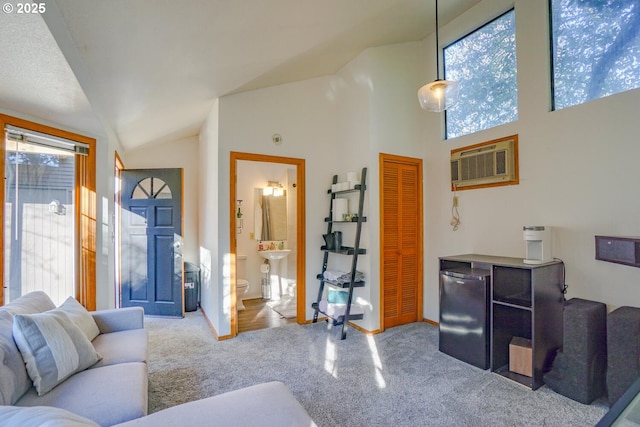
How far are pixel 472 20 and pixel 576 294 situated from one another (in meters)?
3.05

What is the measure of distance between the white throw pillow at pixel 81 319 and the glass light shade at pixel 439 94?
3.03 metres

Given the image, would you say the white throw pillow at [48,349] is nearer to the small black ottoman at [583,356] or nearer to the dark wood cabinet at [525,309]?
the dark wood cabinet at [525,309]

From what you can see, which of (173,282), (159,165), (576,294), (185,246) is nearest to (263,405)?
(576,294)

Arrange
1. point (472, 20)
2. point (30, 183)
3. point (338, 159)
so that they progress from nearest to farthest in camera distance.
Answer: point (30, 183), point (472, 20), point (338, 159)

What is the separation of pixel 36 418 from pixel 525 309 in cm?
307

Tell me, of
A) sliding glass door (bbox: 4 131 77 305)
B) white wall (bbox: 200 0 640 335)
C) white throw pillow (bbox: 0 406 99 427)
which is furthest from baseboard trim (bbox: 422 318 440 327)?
sliding glass door (bbox: 4 131 77 305)

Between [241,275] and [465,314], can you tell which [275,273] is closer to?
[241,275]

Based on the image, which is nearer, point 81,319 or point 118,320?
point 81,319

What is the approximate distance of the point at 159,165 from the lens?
196 inches

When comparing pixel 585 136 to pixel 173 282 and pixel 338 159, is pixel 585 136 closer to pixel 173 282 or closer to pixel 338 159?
pixel 338 159

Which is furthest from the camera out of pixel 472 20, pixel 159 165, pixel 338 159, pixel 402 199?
pixel 159 165

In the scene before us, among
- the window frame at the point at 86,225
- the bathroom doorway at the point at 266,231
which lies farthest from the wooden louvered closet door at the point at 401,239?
the window frame at the point at 86,225

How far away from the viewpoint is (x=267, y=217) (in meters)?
5.40

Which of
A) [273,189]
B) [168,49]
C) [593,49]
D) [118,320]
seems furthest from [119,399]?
[593,49]
